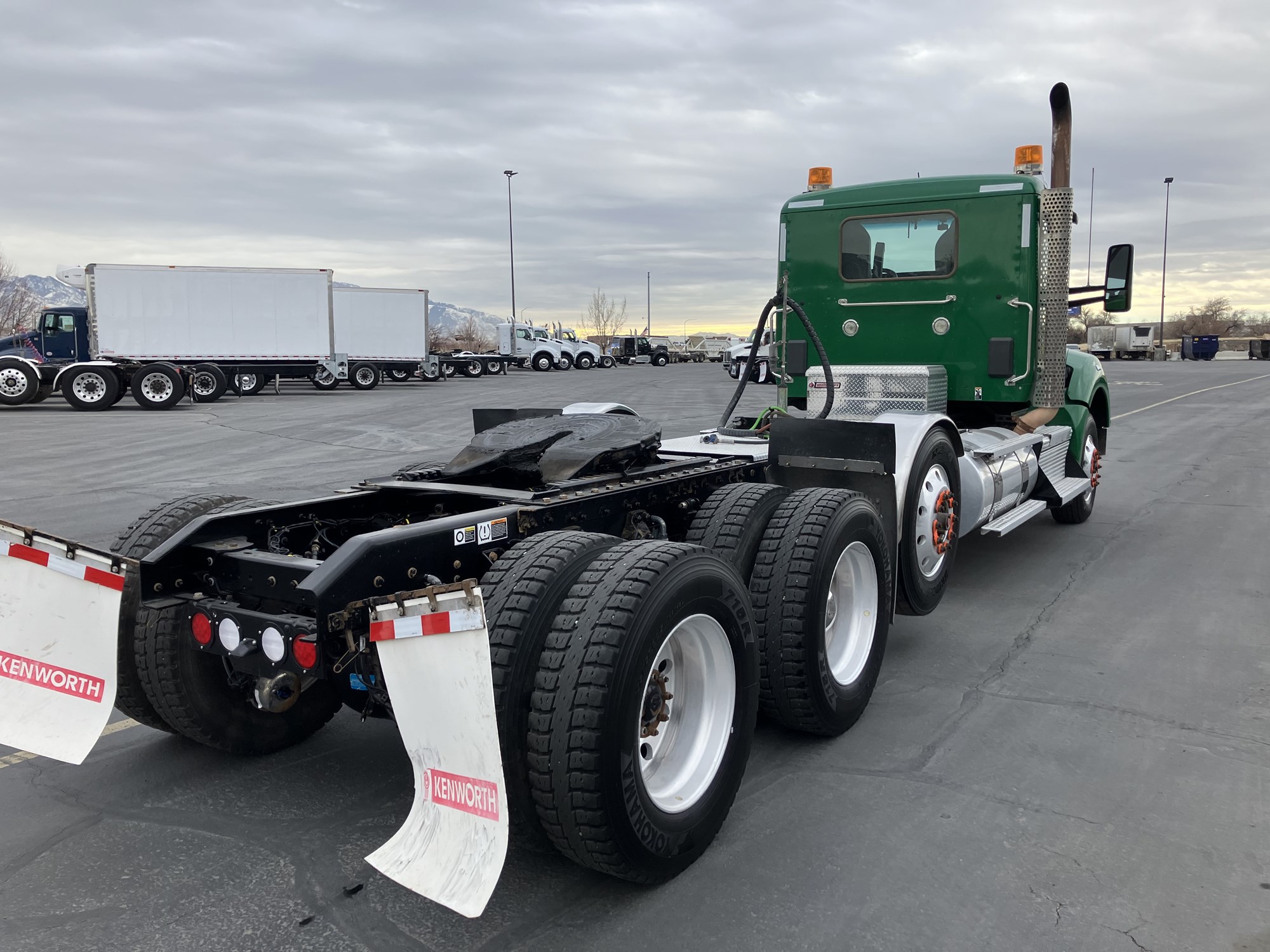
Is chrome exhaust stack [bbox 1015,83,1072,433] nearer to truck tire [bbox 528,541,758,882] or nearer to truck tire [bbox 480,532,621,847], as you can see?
truck tire [bbox 528,541,758,882]

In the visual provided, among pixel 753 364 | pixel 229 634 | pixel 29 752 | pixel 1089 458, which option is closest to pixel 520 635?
pixel 229 634

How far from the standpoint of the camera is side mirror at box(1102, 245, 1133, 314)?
7387mm

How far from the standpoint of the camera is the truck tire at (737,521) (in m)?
4.07

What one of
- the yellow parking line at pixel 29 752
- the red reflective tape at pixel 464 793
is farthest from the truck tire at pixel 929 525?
the yellow parking line at pixel 29 752

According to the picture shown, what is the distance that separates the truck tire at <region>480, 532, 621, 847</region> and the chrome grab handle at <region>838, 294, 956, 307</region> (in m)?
5.04

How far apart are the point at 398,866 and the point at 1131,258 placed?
702 cm

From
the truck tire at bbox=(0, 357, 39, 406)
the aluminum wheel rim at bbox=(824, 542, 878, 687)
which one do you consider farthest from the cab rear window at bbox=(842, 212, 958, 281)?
the truck tire at bbox=(0, 357, 39, 406)

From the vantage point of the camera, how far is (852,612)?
4.48 m

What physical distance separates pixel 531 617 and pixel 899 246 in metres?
5.51

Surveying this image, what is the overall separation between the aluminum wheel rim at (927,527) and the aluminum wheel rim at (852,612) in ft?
3.47

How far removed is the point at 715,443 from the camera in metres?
5.91

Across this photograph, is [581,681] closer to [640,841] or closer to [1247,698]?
[640,841]

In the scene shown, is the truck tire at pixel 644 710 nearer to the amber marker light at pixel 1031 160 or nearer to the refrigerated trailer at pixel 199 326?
the amber marker light at pixel 1031 160

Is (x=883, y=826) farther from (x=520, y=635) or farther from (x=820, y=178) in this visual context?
(x=820, y=178)
